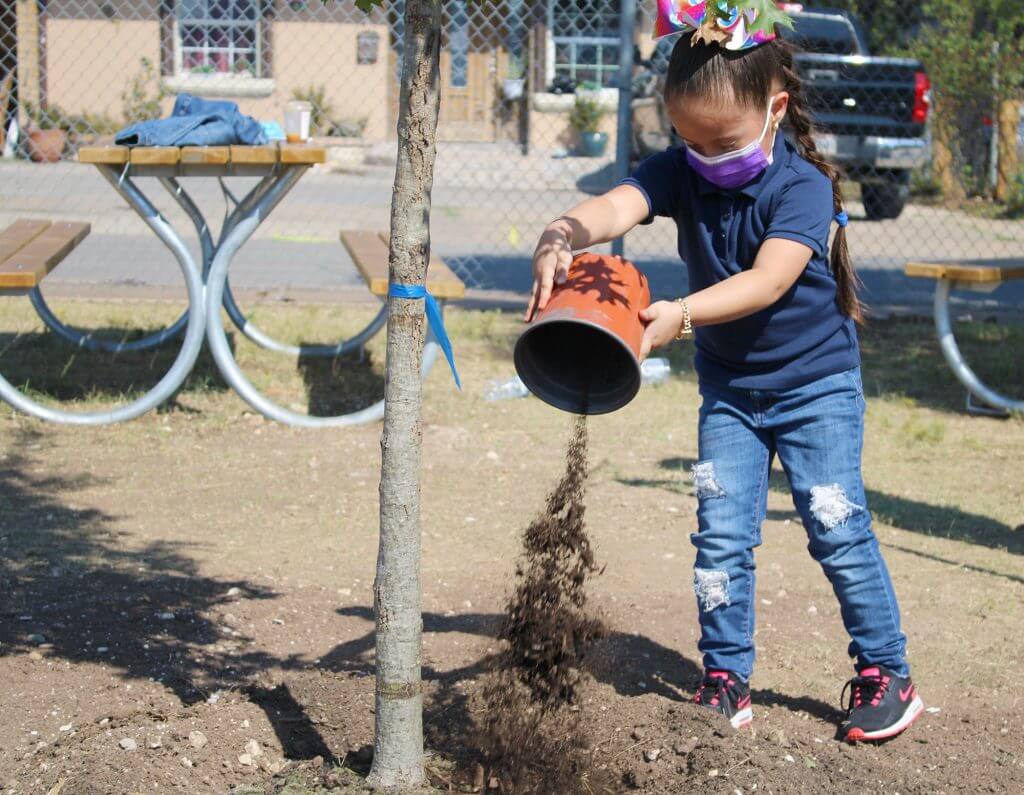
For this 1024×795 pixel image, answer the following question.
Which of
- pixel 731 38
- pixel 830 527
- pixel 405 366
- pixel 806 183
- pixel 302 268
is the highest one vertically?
pixel 731 38

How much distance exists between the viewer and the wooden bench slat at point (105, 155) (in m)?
4.99

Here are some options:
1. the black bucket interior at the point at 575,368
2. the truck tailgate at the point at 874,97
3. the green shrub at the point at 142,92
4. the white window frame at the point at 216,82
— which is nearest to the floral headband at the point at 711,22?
the black bucket interior at the point at 575,368

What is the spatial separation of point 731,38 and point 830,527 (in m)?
1.08

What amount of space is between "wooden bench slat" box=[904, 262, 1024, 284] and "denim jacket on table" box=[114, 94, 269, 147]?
2983 millimetres

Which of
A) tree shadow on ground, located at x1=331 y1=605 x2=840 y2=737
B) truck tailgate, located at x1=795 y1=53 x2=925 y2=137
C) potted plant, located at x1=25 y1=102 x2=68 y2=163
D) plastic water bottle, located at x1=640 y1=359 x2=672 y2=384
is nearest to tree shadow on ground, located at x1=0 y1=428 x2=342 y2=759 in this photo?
tree shadow on ground, located at x1=331 y1=605 x2=840 y2=737

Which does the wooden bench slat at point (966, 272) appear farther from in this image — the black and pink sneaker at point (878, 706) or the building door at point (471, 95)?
the building door at point (471, 95)

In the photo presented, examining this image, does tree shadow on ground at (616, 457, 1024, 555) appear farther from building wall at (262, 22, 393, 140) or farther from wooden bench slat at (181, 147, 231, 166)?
building wall at (262, 22, 393, 140)

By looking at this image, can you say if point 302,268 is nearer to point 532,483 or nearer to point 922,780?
point 532,483

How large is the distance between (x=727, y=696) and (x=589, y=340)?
2.94ft

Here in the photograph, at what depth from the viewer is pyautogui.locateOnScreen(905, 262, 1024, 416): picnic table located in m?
5.77

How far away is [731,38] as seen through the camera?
2.48 metres

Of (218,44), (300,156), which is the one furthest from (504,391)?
(218,44)

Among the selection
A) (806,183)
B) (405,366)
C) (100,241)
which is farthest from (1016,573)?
(100,241)

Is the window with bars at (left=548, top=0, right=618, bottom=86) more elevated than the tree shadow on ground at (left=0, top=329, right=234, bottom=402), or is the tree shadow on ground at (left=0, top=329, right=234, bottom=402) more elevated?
the window with bars at (left=548, top=0, right=618, bottom=86)
